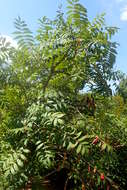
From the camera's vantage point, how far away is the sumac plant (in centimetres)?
138

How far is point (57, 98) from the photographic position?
145 centimetres

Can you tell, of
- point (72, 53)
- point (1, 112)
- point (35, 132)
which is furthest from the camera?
point (1, 112)

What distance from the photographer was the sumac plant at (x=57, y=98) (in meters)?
1.38

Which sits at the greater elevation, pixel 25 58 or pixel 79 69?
pixel 25 58

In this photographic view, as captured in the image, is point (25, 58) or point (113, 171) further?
point (113, 171)

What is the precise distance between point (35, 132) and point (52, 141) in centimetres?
11

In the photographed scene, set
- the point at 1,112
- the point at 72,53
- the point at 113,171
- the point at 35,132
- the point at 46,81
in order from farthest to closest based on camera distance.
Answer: the point at 113,171, the point at 1,112, the point at 72,53, the point at 46,81, the point at 35,132

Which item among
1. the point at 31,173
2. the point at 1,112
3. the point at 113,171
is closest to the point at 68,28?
the point at 1,112

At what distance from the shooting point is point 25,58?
167 cm

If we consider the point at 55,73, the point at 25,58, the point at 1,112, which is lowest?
the point at 1,112

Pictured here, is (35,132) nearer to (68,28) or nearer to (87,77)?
(87,77)

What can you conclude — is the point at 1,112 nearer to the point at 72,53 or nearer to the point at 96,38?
the point at 72,53

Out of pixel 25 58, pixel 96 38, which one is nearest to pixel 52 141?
pixel 25 58

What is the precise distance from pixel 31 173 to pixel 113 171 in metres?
0.95
